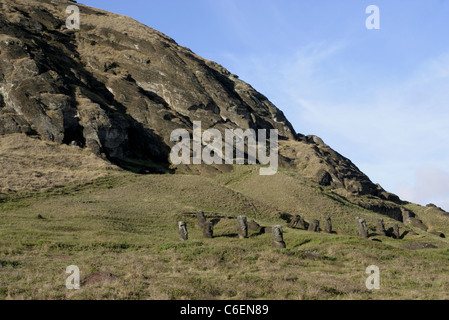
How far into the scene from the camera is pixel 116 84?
10719cm

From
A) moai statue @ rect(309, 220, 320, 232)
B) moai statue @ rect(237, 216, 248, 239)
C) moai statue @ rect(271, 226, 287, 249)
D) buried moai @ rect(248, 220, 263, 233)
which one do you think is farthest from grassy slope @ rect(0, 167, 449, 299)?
moai statue @ rect(309, 220, 320, 232)

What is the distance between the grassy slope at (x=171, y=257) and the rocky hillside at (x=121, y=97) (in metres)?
25.5

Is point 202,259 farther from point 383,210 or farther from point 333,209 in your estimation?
point 383,210

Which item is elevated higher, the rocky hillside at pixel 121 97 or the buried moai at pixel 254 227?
the rocky hillside at pixel 121 97

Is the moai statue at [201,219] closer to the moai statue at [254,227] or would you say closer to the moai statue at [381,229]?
the moai statue at [254,227]

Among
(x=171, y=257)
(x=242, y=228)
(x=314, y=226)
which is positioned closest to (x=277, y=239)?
(x=242, y=228)

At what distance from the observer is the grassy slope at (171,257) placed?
19016mm

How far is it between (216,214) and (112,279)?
2873 cm

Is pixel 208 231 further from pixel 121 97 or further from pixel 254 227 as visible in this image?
pixel 121 97

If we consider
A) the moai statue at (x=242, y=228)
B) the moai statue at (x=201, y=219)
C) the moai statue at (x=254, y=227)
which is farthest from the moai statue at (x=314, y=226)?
the moai statue at (x=201, y=219)

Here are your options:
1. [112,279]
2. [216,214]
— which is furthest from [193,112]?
[112,279]

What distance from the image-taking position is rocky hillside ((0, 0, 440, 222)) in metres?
77.9

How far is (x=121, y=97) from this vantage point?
104m

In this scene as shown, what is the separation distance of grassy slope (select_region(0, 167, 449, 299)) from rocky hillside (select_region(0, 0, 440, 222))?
25.5m
